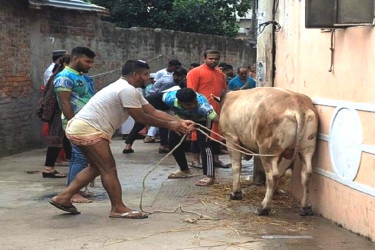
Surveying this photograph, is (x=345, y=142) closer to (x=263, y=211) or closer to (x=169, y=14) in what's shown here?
(x=263, y=211)

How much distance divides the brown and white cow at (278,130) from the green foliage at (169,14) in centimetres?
1329

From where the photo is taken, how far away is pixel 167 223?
6480 millimetres

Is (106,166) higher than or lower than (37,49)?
lower

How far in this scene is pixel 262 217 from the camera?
265 inches

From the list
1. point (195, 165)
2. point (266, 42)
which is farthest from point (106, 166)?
point (195, 165)

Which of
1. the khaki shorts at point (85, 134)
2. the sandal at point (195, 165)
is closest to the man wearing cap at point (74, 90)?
the khaki shorts at point (85, 134)

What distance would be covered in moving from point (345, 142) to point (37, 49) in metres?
7.66

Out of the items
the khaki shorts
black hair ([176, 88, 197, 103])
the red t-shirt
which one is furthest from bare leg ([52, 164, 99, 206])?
the red t-shirt

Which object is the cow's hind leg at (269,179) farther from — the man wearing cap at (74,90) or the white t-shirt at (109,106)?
the man wearing cap at (74,90)

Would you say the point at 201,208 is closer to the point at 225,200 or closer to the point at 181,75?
the point at 225,200

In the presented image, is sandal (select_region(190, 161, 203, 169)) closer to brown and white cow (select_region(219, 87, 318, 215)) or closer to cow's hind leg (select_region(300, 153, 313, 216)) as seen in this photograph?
brown and white cow (select_region(219, 87, 318, 215))

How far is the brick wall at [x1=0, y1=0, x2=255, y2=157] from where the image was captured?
37.0 feet

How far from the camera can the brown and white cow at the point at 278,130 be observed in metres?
6.52

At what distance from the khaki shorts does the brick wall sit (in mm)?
4873
